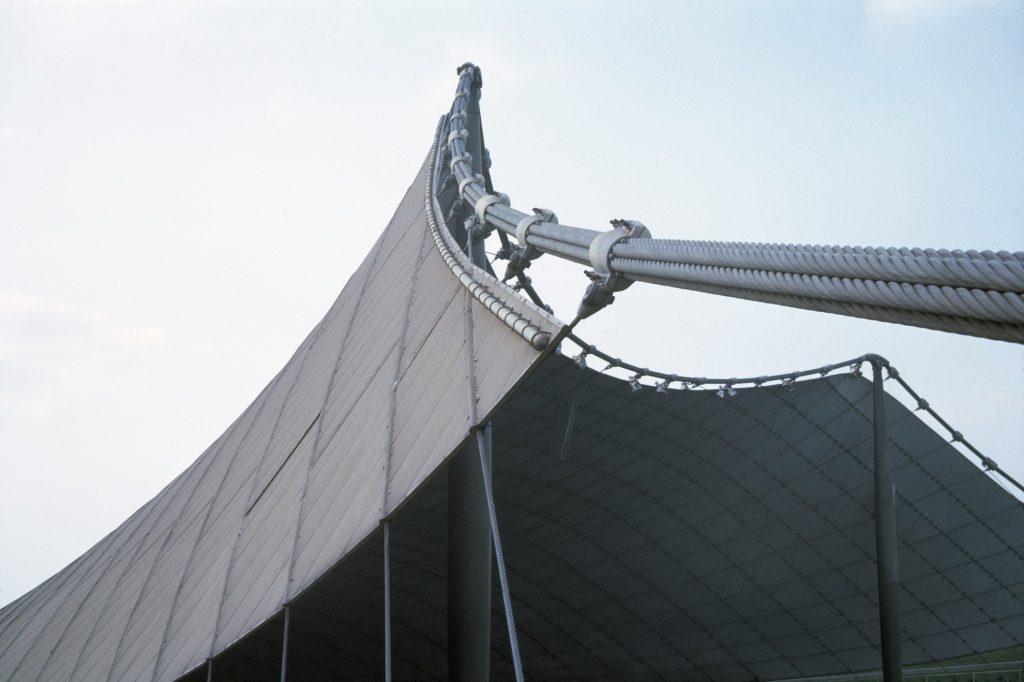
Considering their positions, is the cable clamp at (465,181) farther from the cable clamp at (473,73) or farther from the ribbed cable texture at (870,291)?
the ribbed cable texture at (870,291)

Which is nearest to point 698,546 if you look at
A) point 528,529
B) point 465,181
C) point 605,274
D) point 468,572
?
point 528,529

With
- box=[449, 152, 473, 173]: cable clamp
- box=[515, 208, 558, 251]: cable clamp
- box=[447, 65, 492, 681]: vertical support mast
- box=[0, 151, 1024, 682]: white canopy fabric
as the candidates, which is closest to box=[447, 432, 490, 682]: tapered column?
box=[447, 65, 492, 681]: vertical support mast

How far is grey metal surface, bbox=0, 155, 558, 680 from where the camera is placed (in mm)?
8898

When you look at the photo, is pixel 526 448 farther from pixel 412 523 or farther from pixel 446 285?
pixel 446 285

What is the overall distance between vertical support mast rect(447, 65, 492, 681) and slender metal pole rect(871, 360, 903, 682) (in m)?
10.5

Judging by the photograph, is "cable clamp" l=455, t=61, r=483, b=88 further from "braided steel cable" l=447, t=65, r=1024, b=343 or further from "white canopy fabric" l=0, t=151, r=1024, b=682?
"braided steel cable" l=447, t=65, r=1024, b=343

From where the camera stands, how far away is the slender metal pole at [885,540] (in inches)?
710

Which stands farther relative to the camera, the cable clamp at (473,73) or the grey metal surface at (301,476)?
the cable clamp at (473,73)

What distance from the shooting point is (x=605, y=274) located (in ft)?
24.1

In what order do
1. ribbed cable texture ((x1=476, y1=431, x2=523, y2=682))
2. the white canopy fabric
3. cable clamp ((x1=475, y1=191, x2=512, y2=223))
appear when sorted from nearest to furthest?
1. ribbed cable texture ((x1=476, y1=431, x2=523, y2=682))
2. the white canopy fabric
3. cable clamp ((x1=475, y1=191, x2=512, y2=223))

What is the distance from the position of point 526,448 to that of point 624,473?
2700mm

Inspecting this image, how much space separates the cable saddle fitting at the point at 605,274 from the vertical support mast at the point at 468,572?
16.8ft

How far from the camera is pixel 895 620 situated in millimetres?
18219

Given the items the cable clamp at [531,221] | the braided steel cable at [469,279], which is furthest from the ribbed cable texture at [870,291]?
the cable clamp at [531,221]
